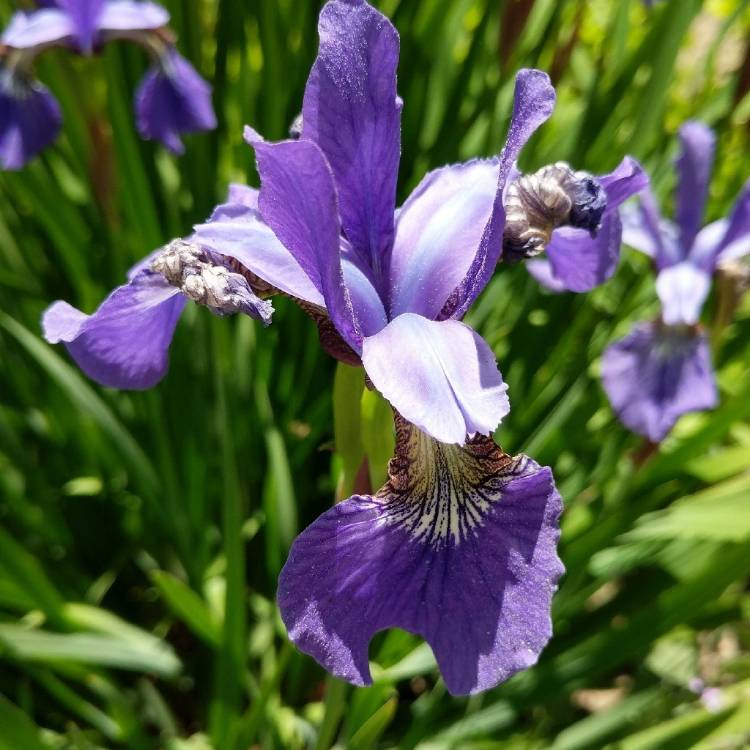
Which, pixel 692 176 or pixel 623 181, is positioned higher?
pixel 623 181

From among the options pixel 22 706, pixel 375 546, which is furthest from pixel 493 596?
pixel 22 706

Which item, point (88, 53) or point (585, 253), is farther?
point (88, 53)

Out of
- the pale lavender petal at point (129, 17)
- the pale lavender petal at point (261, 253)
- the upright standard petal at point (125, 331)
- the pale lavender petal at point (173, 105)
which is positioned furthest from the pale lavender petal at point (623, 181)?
the pale lavender petal at point (129, 17)

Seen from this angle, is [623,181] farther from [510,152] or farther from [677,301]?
[677,301]

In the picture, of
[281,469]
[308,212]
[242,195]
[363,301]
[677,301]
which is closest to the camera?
[308,212]

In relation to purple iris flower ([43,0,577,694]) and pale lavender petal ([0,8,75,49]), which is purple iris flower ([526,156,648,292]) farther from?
pale lavender petal ([0,8,75,49])

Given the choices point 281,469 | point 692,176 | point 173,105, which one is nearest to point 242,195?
point 281,469

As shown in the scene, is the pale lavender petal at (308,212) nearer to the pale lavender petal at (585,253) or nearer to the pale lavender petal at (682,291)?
the pale lavender petal at (585,253)

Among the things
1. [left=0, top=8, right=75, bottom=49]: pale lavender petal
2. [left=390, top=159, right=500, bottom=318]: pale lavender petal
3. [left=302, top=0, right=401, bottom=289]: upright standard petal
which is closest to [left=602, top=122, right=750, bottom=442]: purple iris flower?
[left=390, top=159, right=500, bottom=318]: pale lavender petal
